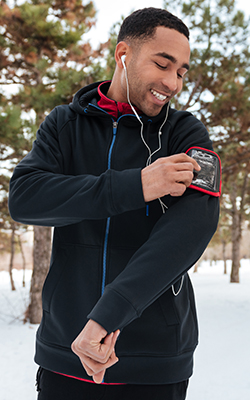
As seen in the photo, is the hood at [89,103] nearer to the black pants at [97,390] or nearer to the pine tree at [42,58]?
the black pants at [97,390]

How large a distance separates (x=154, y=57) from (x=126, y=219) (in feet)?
1.65

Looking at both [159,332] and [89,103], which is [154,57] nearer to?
[89,103]

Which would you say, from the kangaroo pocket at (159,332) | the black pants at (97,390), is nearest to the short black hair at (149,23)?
the kangaroo pocket at (159,332)

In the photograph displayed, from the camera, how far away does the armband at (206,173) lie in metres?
0.94

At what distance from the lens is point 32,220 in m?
1.00

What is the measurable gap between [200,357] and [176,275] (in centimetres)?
513

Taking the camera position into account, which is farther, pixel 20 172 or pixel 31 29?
pixel 31 29

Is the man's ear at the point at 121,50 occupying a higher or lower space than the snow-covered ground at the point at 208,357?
higher

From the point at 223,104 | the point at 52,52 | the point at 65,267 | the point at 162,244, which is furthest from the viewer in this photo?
the point at 223,104

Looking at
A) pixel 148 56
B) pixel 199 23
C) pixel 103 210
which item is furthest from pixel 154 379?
pixel 199 23

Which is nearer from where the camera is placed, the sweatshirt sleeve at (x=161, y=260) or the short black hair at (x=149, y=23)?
the sweatshirt sleeve at (x=161, y=260)

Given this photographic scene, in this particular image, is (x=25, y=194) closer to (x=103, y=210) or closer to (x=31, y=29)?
(x=103, y=210)

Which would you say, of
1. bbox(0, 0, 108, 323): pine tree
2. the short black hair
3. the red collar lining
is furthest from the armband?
bbox(0, 0, 108, 323): pine tree

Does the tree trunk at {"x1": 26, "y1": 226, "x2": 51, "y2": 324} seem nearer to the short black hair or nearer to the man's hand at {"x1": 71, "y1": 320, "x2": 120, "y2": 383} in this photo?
the short black hair
